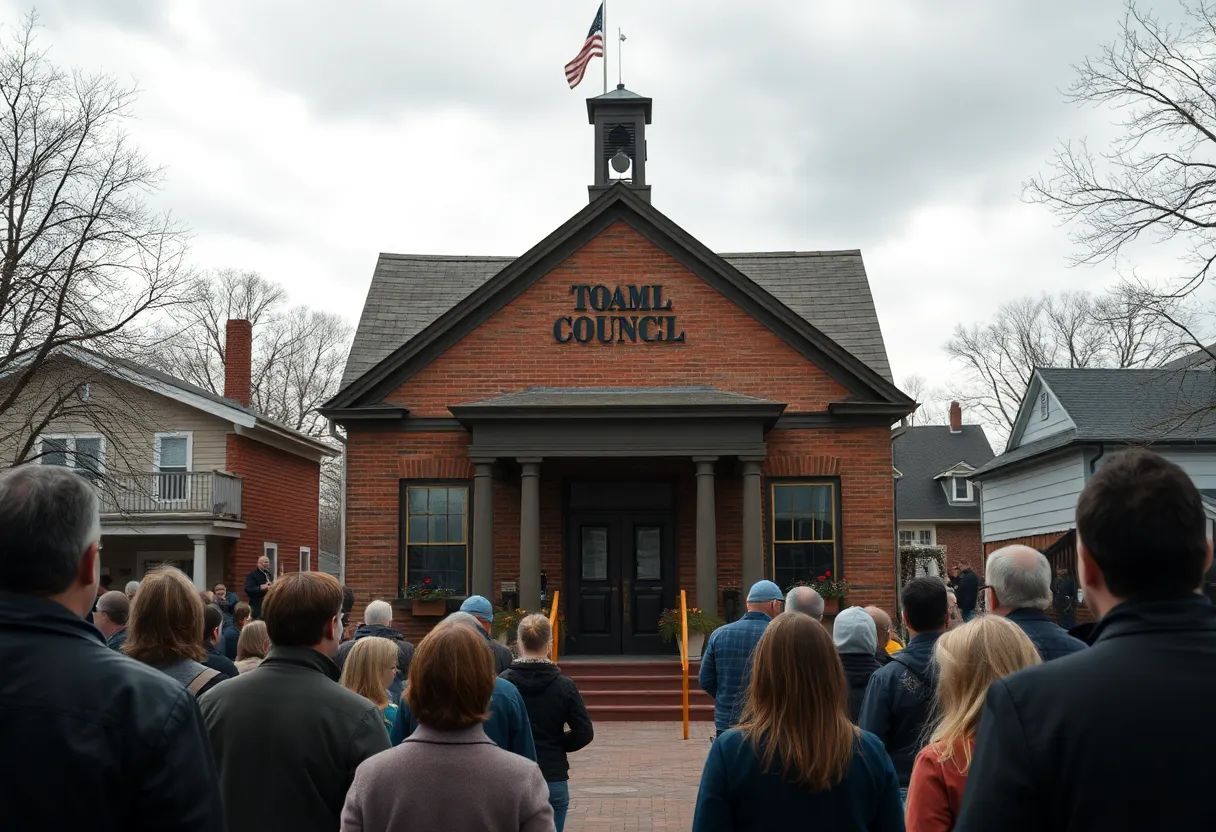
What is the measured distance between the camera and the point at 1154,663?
2.22 m

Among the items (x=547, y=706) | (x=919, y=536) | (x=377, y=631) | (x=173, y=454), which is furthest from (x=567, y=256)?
(x=919, y=536)

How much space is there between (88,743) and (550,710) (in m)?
4.37

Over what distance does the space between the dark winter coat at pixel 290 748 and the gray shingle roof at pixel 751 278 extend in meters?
16.4

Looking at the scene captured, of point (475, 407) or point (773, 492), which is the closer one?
point (475, 407)

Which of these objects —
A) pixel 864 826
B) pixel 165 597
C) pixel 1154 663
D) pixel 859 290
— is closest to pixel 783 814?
pixel 864 826

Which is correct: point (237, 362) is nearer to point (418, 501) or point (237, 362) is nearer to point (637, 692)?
point (418, 501)

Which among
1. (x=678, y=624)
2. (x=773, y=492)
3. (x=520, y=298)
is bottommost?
(x=678, y=624)

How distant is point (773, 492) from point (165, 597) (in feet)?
50.8

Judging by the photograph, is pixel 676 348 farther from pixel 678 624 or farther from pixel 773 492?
pixel 678 624

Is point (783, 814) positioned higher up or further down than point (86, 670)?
further down

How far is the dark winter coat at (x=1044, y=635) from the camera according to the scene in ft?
15.8

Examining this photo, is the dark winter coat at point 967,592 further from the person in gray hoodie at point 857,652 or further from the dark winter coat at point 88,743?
the dark winter coat at point 88,743

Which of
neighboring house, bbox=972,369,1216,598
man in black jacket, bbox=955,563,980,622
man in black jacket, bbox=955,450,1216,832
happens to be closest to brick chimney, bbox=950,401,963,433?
neighboring house, bbox=972,369,1216,598

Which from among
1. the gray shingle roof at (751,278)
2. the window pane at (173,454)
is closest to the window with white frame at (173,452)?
the window pane at (173,454)
